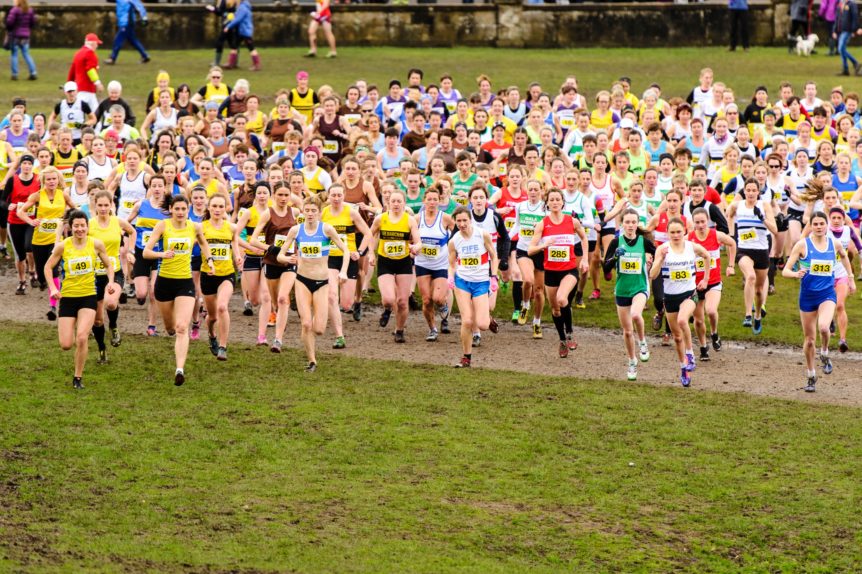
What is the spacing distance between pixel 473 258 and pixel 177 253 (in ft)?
10.6

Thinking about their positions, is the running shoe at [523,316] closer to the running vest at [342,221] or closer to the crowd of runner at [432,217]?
the crowd of runner at [432,217]

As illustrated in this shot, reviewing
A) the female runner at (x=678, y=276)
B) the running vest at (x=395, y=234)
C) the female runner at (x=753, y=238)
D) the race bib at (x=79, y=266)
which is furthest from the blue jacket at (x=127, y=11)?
the female runner at (x=678, y=276)

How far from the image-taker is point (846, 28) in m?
34.4

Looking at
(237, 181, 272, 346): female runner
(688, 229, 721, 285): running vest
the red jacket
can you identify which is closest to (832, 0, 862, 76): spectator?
the red jacket

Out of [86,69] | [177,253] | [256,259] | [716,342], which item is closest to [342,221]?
[256,259]

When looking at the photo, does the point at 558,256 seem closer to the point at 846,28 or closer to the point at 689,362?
the point at 689,362

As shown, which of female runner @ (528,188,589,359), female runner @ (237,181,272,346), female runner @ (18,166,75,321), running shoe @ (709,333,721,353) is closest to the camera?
female runner @ (528,188,589,359)

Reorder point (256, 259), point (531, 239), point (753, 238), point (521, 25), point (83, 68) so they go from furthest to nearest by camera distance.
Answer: point (521, 25)
point (83, 68)
point (753, 238)
point (256, 259)
point (531, 239)

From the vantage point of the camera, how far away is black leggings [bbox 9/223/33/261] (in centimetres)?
1970

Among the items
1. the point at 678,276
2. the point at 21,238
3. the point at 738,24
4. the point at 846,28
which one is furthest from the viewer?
the point at 738,24

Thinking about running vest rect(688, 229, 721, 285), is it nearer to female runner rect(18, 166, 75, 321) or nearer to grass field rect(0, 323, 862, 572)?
grass field rect(0, 323, 862, 572)

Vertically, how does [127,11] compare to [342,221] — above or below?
above

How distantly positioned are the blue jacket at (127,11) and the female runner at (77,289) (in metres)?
20.0

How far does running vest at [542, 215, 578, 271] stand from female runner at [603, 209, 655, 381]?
819mm
